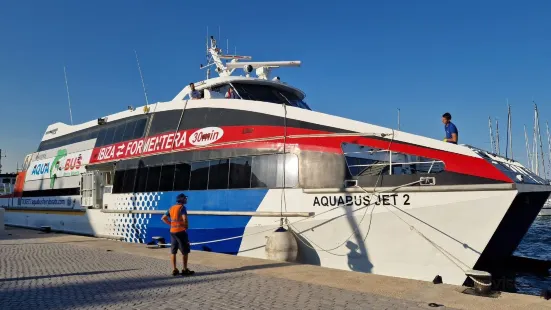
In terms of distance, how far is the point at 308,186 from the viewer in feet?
28.2

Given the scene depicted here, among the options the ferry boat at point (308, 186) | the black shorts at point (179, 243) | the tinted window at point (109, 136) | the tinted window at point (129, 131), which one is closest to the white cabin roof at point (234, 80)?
the ferry boat at point (308, 186)

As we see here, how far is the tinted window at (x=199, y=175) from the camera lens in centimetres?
1032

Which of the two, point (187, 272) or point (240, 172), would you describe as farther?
point (240, 172)

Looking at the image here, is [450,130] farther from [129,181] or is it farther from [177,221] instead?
[129,181]

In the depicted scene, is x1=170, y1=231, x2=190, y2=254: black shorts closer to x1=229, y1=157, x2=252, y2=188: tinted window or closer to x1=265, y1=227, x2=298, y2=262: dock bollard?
x1=265, y1=227, x2=298, y2=262: dock bollard

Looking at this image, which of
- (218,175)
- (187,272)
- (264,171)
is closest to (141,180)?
(218,175)

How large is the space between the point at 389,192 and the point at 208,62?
32.1ft

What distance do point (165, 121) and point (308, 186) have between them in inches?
193

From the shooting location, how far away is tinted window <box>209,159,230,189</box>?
32.4 ft

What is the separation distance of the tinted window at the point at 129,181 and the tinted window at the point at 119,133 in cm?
127

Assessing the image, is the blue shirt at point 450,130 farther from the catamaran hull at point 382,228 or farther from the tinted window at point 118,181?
the tinted window at point 118,181

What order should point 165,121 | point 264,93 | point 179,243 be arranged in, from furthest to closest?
point 264,93 < point 165,121 < point 179,243

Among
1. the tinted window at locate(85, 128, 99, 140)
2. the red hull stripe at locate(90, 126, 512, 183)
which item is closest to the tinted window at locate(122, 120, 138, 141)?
the red hull stripe at locate(90, 126, 512, 183)

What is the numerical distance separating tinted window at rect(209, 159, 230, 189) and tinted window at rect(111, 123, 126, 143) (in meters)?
4.49
